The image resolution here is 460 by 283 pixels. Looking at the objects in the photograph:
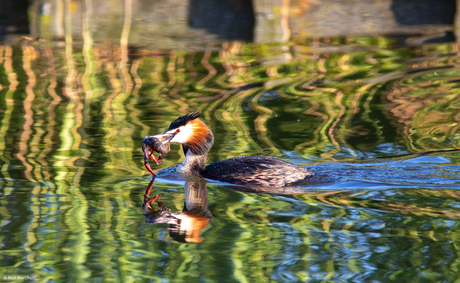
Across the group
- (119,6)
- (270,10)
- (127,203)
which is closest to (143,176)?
(127,203)

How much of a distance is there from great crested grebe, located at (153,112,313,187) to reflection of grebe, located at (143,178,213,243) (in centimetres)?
49

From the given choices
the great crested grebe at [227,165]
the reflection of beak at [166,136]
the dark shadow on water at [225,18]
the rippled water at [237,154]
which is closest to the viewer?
the rippled water at [237,154]

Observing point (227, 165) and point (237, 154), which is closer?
point (227, 165)

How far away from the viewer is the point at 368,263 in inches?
162

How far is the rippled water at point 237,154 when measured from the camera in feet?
13.9

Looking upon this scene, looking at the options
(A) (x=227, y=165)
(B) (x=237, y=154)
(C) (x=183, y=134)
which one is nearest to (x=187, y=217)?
(A) (x=227, y=165)

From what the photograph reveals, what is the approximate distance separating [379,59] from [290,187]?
A: 636 centimetres

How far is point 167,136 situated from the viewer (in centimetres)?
662

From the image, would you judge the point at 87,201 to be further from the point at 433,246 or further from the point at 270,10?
the point at 270,10

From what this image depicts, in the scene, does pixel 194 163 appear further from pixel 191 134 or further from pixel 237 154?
pixel 237 154

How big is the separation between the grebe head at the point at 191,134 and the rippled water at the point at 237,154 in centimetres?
39

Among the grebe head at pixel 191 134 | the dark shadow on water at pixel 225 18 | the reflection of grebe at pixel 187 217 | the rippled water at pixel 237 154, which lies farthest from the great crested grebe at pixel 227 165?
the dark shadow on water at pixel 225 18

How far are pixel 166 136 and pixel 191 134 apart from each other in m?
0.34

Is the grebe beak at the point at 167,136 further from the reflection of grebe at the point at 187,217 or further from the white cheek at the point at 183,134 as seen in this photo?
the reflection of grebe at the point at 187,217
